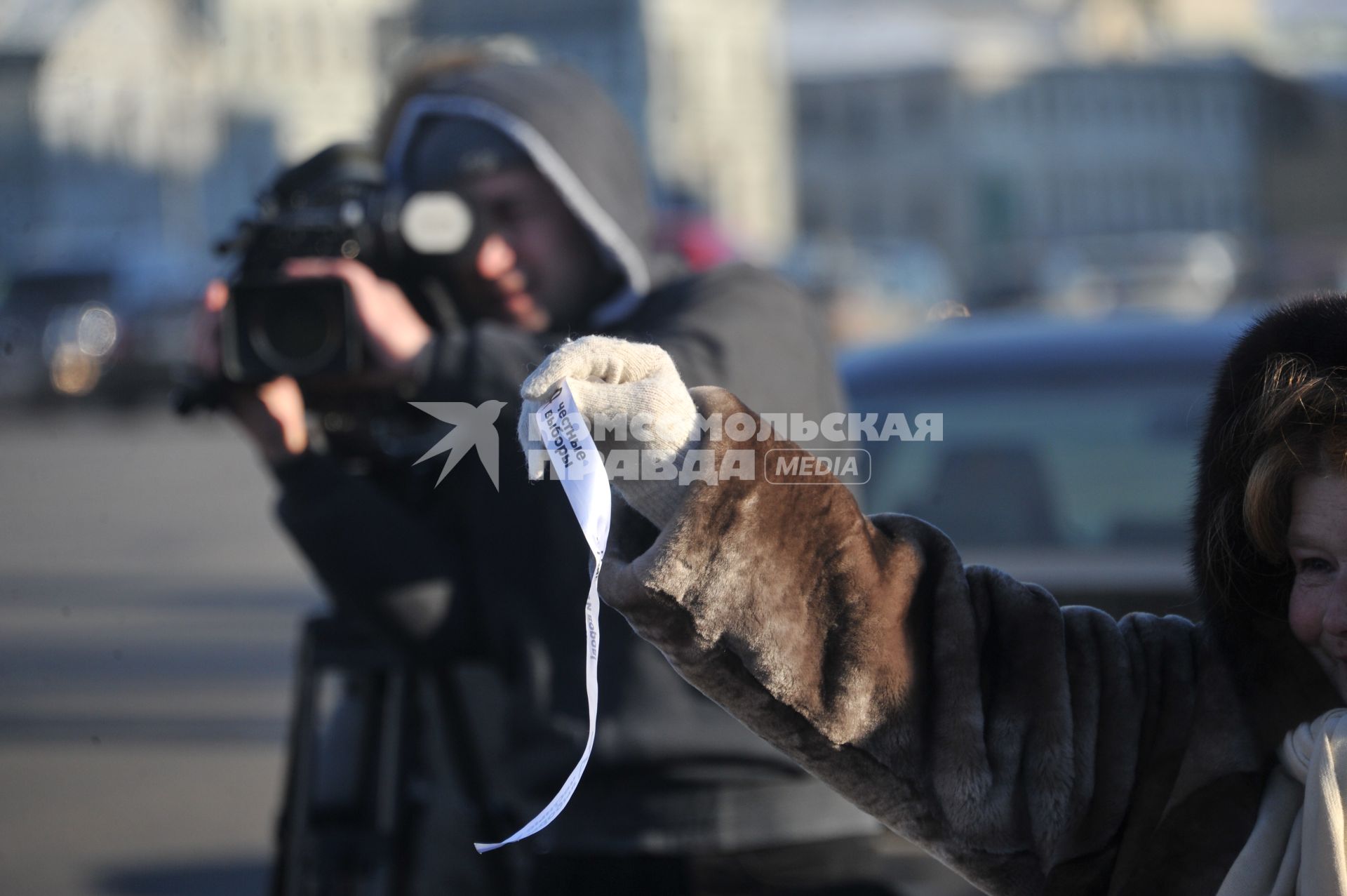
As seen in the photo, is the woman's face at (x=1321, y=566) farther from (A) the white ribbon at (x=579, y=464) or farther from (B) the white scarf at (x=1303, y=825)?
(A) the white ribbon at (x=579, y=464)

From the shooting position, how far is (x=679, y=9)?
47.7 meters

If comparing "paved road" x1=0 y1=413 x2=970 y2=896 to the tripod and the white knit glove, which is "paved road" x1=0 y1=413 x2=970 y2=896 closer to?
the tripod

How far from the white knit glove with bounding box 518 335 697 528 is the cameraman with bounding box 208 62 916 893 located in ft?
1.67

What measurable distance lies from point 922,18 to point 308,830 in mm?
46060

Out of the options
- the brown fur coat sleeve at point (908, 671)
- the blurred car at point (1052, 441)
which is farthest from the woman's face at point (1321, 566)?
the blurred car at point (1052, 441)

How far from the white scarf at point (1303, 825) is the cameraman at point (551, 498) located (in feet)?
2.17

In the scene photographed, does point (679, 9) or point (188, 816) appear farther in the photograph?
point (679, 9)

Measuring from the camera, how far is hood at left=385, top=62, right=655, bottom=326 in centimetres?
214

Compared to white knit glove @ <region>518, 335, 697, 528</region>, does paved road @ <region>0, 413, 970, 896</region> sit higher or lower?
lower

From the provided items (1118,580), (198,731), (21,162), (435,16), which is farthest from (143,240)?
(1118,580)

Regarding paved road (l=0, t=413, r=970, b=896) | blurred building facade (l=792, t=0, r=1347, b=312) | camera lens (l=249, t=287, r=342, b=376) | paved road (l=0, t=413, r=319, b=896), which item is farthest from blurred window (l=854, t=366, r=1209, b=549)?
blurred building facade (l=792, t=0, r=1347, b=312)

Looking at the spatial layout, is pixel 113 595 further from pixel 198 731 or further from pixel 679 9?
pixel 679 9

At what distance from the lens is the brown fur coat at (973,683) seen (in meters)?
1.42

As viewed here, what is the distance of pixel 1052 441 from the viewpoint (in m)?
3.35
